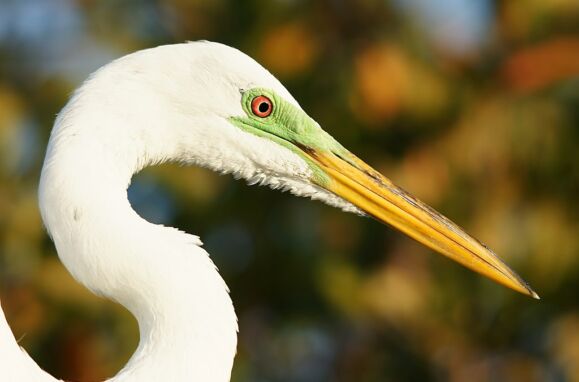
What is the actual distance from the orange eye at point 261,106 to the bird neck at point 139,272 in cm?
66

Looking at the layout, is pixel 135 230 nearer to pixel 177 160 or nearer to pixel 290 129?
pixel 177 160

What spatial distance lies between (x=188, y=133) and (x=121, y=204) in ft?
1.57

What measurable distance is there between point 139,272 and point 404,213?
1.20 metres

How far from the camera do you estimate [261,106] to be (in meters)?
3.94

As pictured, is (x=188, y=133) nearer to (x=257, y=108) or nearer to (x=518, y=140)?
(x=257, y=108)

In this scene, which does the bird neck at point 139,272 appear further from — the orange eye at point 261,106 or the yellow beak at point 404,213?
the yellow beak at point 404,213

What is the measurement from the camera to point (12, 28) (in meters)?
12.6

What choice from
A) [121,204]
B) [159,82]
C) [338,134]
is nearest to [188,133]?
[159,82]

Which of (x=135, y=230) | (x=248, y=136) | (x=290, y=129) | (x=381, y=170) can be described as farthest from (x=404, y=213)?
(x=381, y=170)

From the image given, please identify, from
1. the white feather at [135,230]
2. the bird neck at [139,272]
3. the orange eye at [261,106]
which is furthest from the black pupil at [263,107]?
the bird neck at [139,272]

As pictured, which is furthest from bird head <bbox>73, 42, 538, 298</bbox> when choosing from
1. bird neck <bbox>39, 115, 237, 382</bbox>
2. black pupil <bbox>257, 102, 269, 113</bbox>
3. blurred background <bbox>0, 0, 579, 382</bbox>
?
blurred background <bbox>0, 0, 579, 382</bbox>

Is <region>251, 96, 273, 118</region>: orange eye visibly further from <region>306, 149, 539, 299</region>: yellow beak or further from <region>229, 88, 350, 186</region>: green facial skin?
<region>306, 149, 539, 299</region>: yellow beak

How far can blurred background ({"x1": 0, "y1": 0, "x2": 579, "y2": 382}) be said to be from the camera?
1154 cm

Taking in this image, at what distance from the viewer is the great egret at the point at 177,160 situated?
3.47 meters
